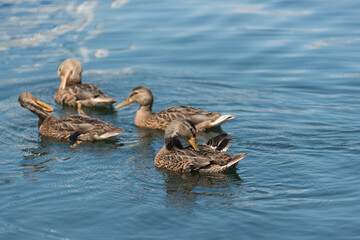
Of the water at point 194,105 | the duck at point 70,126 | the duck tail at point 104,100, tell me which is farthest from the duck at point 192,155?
the duck tail at point 104,100

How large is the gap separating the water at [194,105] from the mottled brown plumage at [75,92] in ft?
1.14

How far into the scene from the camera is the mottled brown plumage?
13.9 m

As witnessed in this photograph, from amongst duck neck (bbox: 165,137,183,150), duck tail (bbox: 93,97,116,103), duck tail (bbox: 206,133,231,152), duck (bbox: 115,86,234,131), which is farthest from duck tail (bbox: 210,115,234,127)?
duck tail (bbox: 93,97,116,103)

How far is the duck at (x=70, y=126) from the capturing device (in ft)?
38.5

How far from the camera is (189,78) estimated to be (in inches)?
620

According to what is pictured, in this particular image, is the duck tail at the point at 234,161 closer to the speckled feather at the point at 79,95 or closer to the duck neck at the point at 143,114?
the duck neck at the point at 143,114

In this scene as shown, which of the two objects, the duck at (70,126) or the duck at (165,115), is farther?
the duck at (165,115)

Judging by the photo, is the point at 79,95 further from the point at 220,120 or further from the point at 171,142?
the point at 171,142

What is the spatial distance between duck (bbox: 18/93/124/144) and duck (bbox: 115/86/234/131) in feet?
3.62

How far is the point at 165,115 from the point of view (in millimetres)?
12586

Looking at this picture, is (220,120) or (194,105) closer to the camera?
(220,120)

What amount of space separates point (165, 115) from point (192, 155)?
2670 millimetres

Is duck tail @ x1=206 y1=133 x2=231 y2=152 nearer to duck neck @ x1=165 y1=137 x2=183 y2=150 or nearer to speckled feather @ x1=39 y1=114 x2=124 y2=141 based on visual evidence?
duck neck @ x1=165 y1=137 x2=183 y2=150

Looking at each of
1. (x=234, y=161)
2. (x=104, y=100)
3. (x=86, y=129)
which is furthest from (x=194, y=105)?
(x=234, y=161)
